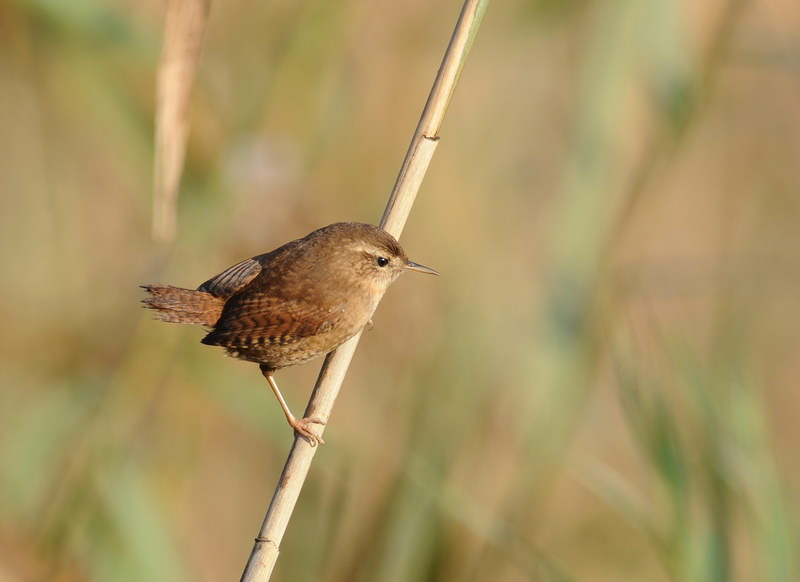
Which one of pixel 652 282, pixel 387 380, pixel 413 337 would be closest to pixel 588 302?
pixel 652 282

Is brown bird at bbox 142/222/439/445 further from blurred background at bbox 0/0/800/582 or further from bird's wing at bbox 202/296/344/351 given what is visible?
blurred background at bbox 0/0/800/582

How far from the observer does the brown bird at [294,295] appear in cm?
210

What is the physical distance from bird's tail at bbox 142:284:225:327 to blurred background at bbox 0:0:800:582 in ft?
1.24

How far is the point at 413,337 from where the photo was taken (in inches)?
110

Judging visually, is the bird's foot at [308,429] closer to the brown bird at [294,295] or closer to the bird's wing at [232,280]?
the brown bird at [294,295]

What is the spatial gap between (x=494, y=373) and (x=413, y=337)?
12.4 inches

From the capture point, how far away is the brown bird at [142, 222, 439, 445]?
210 centimetres

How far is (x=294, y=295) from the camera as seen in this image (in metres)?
2.14

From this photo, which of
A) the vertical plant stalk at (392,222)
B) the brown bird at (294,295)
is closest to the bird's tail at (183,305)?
the brown bird at (294,295)

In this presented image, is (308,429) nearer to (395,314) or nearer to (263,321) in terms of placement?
(263,321)

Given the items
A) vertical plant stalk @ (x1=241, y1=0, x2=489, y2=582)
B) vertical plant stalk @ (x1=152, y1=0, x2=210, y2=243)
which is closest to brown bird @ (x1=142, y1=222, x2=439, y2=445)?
vertical plant stalk @ (x1=241, y1=0, x2=489, y2=582)

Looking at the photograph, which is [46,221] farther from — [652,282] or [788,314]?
[788,314]

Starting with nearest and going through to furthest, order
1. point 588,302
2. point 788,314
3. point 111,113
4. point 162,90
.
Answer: point 162,90 → point 588,302 → point 111,113 → point 788,314

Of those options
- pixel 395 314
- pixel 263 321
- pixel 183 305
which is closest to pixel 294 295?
pixel 263 321
